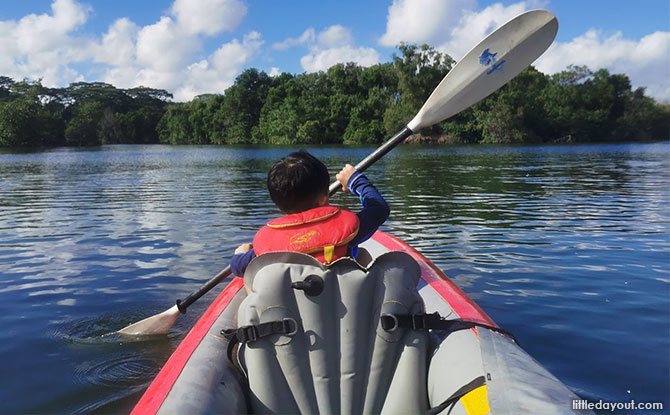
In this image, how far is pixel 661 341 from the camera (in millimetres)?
3963

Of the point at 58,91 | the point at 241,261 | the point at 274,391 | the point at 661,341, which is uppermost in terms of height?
the point at 58,91

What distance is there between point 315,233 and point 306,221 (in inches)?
2.5

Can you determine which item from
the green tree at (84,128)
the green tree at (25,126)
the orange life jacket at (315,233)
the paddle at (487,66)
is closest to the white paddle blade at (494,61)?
the paddle at (487,66)

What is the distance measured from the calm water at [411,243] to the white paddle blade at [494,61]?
72.4 inches

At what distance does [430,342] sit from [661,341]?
2632 mm

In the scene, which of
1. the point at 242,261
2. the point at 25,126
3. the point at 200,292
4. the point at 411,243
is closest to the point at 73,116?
the point at 25,126

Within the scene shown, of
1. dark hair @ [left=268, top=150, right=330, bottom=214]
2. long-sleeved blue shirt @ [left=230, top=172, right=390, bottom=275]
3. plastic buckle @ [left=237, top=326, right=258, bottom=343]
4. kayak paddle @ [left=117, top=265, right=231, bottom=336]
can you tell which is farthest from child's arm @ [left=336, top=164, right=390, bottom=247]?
kayak paddle @ [left=117, top=265, right=231, bottom=336]

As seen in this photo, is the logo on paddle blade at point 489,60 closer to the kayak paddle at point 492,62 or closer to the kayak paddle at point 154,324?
the kayak paddle at point 492,62

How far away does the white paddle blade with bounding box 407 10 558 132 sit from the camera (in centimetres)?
391

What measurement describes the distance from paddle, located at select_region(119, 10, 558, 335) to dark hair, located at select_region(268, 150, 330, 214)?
150 centimetres

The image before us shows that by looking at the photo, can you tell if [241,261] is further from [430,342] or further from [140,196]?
[140,196]

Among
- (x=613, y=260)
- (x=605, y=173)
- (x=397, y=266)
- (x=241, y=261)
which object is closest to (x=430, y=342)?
(x=397, y=266)

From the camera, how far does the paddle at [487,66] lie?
12.8 feet

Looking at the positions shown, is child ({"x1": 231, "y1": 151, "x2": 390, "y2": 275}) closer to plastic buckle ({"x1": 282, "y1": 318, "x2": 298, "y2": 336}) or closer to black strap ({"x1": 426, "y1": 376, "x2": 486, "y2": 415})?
plastic buckle ({"x1": 282, "y1": 318, "x2": 298, "y2": 336})
